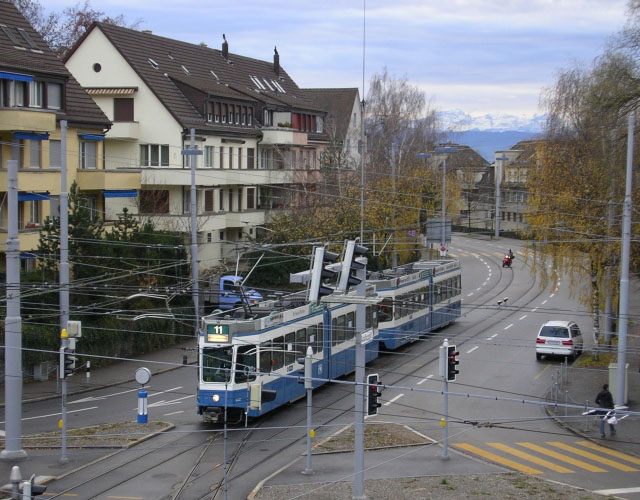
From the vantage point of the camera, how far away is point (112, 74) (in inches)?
2199

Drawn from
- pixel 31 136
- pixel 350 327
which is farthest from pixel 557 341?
pixel 31 136

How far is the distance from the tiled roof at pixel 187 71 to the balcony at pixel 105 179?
7.89 metres

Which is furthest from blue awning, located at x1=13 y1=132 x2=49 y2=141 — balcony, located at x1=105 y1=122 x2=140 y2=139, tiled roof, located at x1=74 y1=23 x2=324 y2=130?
tiled roof, located at x1=74 y1=23 x2=324 y2=130

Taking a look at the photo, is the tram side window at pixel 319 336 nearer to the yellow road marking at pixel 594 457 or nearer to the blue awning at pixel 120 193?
the yellow road marking at pixel 594 457

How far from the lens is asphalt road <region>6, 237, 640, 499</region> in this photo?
21859 millimetres

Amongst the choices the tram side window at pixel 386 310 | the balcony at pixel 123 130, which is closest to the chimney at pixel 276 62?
the balcony at pixel 123 130

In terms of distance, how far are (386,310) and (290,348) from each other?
10690 mm

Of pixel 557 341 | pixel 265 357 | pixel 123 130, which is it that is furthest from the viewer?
pixel 123 130

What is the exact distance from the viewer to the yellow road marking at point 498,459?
23.4 m

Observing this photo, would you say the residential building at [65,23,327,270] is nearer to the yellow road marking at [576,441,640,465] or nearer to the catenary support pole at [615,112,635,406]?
the catenary support pole at [615,112,635,406]

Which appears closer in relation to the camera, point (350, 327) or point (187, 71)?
point (350, 327)

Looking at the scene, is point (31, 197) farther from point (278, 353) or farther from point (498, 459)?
point (498, 459)

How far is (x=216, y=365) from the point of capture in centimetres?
2616

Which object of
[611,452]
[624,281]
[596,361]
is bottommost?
[611,452]
